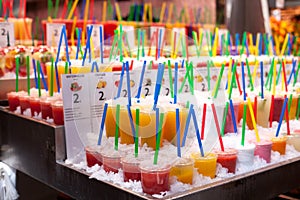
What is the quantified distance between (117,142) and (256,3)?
3.23 meters

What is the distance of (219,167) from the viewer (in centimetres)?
182

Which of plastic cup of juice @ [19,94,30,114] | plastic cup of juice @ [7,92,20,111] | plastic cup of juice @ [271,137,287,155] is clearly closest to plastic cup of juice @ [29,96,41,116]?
plastic cup of juice @ [19,94,30,114]

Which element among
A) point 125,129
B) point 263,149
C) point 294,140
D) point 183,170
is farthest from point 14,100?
point 294,140

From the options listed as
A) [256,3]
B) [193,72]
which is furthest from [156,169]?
[256,3]

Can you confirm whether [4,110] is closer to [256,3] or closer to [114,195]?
[114,195]

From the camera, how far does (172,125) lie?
70.2 inches

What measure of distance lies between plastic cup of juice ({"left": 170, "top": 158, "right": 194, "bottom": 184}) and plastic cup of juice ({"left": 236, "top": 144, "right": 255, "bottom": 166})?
28cm

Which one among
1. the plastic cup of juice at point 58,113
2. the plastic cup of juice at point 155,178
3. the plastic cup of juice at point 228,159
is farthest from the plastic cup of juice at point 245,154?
the plastic cup of juice at point 58,113

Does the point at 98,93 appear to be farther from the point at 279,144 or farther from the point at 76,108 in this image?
the point at 279,144

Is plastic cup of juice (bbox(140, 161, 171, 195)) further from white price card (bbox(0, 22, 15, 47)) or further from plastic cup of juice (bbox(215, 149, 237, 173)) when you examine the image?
white price card (bbox(0, 22, 15, 47))

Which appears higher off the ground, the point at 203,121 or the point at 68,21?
the point at 68,21

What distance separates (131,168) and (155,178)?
0.13 metres

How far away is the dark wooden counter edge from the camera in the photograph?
68.0 inches

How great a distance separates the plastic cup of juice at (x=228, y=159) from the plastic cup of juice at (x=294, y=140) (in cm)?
44
